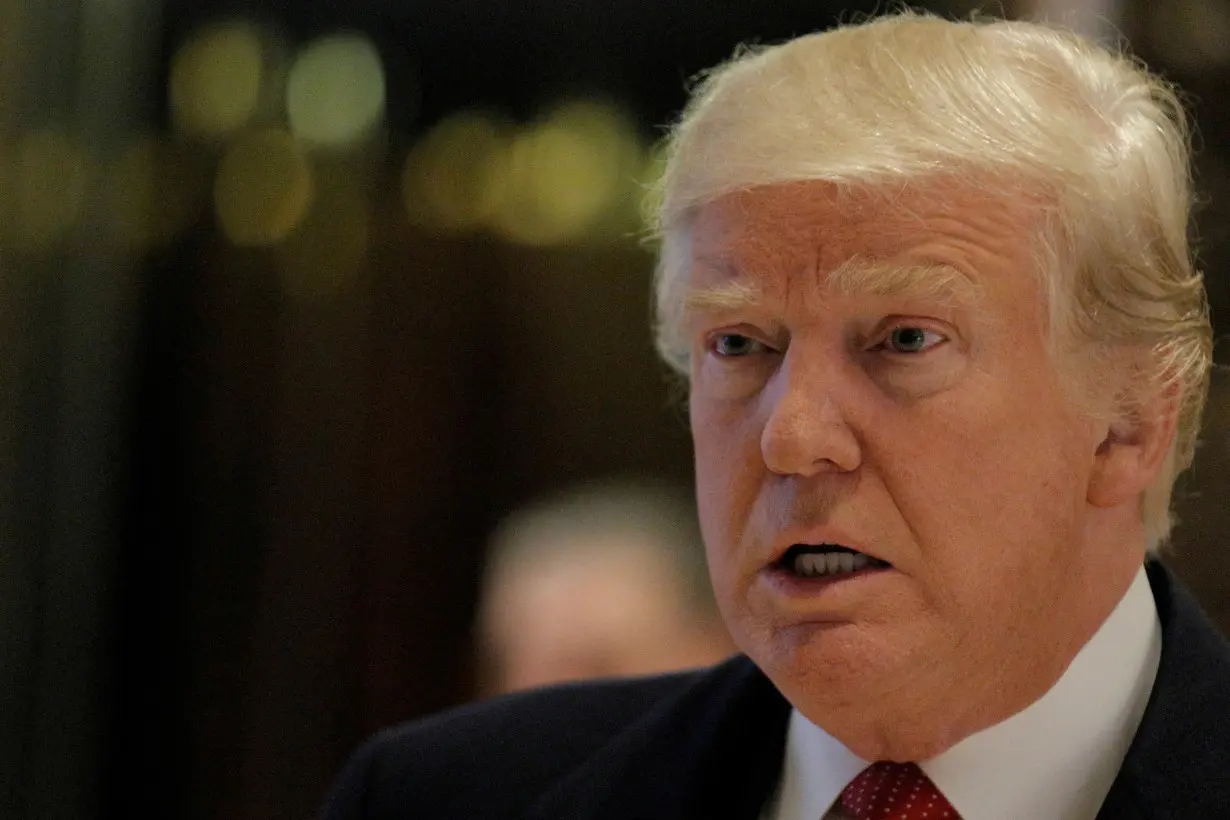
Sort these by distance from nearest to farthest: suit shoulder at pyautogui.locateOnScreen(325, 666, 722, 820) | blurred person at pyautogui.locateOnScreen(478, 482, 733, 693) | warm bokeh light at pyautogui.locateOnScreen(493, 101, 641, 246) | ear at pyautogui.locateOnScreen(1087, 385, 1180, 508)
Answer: ear at pyautogui.locateOnScreen(1087, 385, 1180, 508), suit shoulder at pyautogui.locateOnScreen(325, 666, 722, 820), blurred person at pyautogui.locateOnScreen(478, 482, 733, 693), warm bokeh light at pyautogui.locateOnScreen(493, 101, 641, 246)

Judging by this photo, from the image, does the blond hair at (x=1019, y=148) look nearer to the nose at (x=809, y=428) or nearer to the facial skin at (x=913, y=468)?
the facial skin at (x=913, y=468)

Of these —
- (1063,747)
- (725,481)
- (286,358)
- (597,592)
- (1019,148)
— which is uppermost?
(1019,148)

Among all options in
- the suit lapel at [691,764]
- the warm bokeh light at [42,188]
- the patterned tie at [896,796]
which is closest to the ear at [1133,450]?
the patterned tie at [896,796]

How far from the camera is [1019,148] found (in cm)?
150

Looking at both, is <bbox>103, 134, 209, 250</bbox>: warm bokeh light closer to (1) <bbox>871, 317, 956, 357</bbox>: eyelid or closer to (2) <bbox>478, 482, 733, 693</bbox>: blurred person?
(2) <bbox>478, 482, 733, 693</bbox>: blurred person

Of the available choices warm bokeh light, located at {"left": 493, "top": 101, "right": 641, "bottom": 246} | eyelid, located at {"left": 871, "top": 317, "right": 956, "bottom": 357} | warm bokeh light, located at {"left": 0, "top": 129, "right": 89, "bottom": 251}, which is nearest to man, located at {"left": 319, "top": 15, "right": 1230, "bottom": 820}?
eyelid, located at {"left": 871, "top": 317, "right": 956, "bottom": 357}

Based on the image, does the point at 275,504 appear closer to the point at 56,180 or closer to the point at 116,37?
the point at 56,180

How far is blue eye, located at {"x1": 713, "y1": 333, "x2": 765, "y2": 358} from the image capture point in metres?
1.61

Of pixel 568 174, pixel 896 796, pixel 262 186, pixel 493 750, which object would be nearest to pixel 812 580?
pixel 896 796

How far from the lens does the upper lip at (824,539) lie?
1.48m

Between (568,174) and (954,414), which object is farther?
(568,174)

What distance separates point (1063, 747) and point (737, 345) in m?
0.55

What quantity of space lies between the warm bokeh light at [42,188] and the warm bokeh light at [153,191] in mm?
63

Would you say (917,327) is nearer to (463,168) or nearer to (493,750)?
(493,750)
